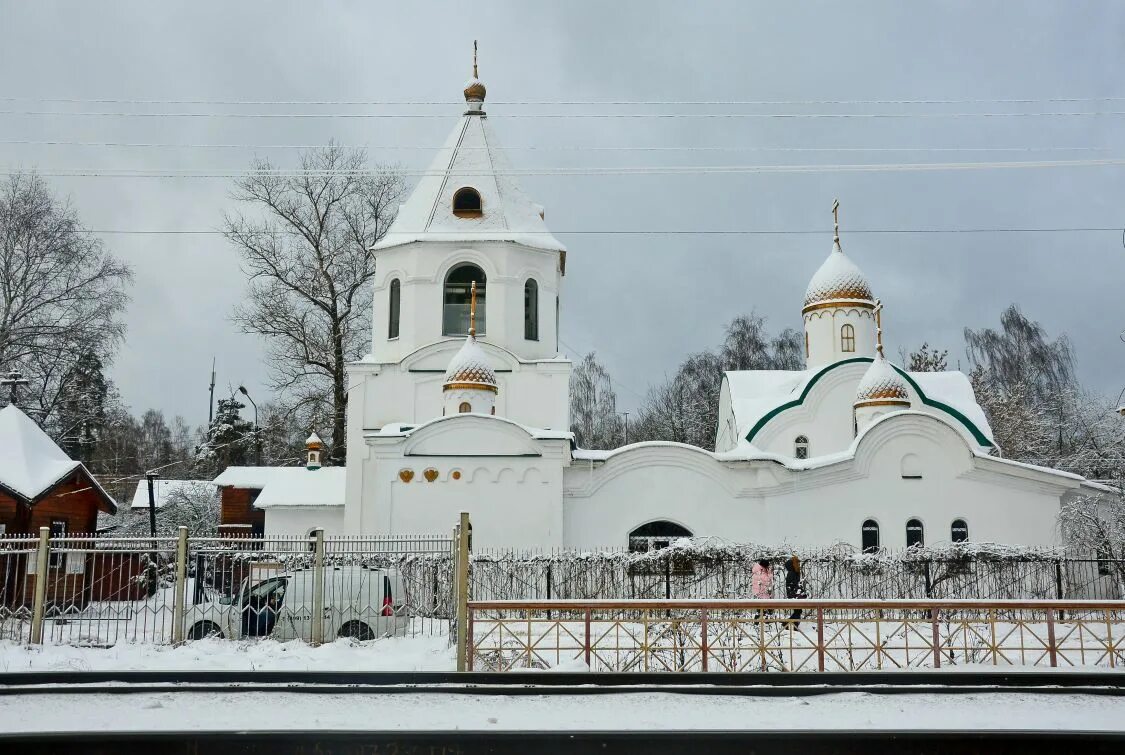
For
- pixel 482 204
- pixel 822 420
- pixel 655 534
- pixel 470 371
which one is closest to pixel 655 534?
pixel 655 534

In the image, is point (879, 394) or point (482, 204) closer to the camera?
point (879, 394)

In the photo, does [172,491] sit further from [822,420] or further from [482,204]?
[822,420]

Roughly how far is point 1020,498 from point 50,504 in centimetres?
1932

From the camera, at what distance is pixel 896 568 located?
1875 centimetres

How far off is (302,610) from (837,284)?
1873 cm

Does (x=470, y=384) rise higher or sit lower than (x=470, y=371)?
lower

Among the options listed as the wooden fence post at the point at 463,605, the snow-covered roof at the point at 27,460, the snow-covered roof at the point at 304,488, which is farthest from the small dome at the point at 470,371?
the wooden fence post at the point at 463,605

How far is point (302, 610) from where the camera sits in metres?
12.7

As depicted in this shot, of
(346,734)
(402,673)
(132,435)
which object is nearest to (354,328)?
(402,673)

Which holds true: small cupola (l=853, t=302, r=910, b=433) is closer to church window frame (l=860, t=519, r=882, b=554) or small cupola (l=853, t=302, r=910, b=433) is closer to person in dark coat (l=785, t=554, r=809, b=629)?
church window frame (l=860, t=519, r=882, b=554)

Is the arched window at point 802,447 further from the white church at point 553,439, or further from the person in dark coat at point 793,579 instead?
the person in dark coat at point 793,579

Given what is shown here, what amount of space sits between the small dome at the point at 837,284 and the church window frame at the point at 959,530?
→ 24.5 ft

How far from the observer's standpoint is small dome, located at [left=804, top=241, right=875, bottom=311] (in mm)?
27172

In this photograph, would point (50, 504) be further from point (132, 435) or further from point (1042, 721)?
point (132, 435)
